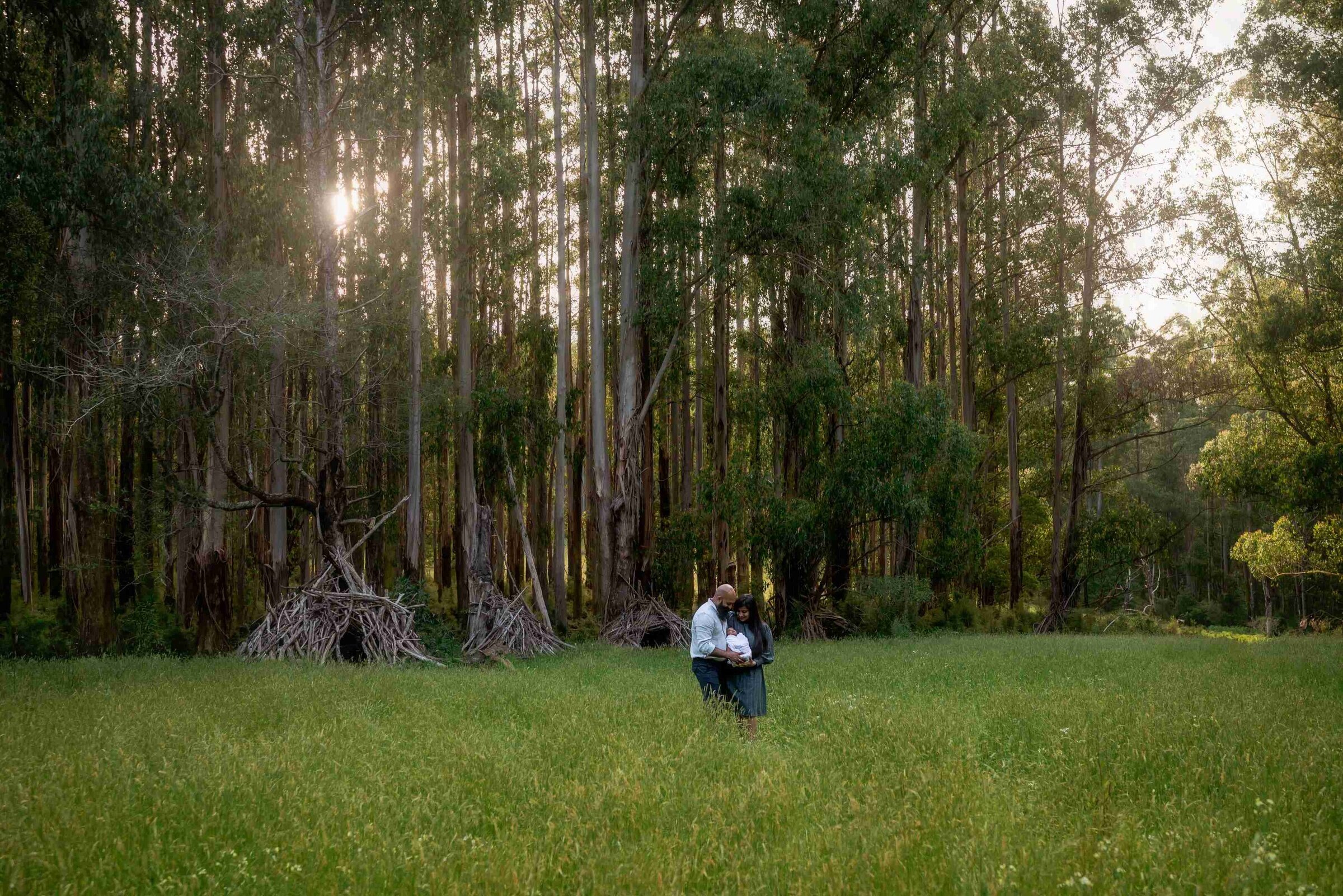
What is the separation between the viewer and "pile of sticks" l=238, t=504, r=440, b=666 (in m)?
17.5

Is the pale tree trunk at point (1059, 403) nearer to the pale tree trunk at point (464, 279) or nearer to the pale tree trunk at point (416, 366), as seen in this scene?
the pale tree trunk at point (464, 279)

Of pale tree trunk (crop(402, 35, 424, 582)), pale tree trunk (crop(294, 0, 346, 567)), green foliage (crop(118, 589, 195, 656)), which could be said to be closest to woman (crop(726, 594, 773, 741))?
pale tree trunk (crop(294, 0, 346, 567))

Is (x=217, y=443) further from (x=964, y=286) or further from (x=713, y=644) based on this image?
(x=964, y=286)

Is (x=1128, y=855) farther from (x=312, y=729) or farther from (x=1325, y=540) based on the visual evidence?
(x=1325, y=540)

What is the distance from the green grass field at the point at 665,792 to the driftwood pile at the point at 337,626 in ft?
17.5

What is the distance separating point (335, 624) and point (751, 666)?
11.2m

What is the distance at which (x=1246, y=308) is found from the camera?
30328mm

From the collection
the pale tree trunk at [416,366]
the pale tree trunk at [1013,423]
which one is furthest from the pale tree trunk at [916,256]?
the pale tree trunk at [416,366]

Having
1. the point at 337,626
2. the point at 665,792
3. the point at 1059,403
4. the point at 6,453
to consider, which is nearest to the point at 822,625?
the point at 1059,403

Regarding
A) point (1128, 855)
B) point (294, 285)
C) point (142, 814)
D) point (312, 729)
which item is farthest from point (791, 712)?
point (294, 285)

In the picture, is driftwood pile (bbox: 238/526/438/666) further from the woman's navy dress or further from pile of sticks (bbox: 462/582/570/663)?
the woman's navy dress

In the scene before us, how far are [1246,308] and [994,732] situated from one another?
26.4 m

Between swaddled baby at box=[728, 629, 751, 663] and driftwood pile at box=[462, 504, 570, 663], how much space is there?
1084 centimetres

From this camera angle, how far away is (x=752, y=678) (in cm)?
930
